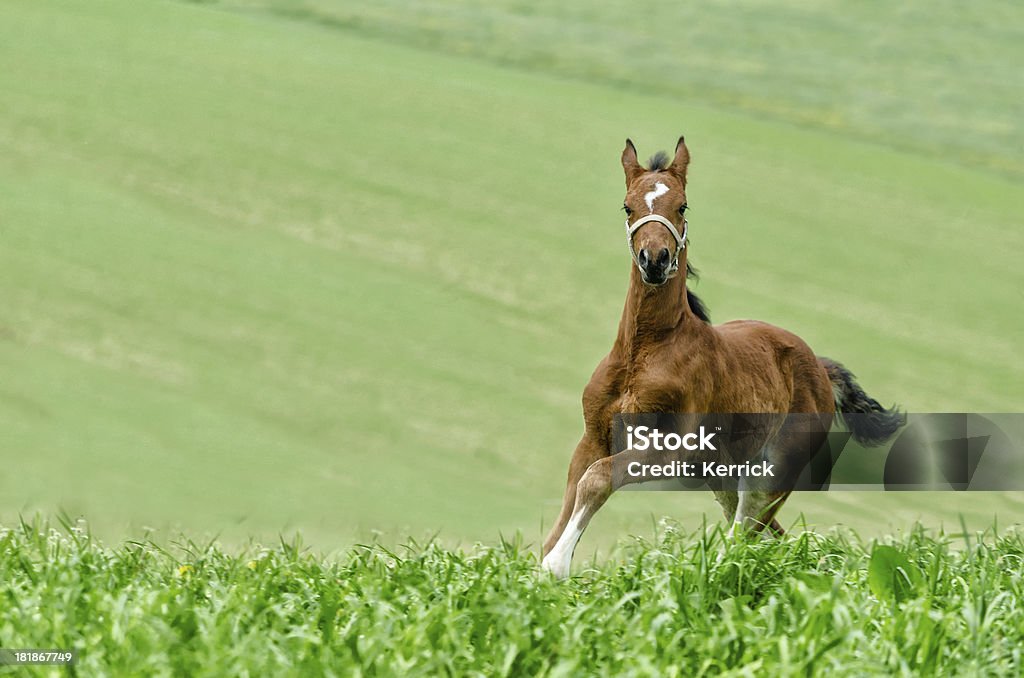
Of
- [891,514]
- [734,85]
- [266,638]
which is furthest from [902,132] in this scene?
[266,638]

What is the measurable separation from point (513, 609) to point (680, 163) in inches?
70.5

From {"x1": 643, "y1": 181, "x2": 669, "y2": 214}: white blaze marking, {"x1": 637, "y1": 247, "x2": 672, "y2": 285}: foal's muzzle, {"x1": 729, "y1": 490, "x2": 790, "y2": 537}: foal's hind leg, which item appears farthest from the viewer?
{"x1": 729, "y1": 490, "x2": 790, "y2": 537}: foal's hind leg

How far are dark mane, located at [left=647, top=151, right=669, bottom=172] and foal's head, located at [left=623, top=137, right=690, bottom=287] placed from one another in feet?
0.04

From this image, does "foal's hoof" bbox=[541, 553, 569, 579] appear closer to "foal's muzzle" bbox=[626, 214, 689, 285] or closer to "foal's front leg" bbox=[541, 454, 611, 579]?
"foal's front leg" bbox=[541, 454, 611, 579]

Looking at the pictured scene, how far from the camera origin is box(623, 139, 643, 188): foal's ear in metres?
4.79

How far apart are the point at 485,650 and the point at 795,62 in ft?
54.9

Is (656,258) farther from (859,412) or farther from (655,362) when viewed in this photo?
(859,412)

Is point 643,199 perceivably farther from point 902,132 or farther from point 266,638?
point 902,132

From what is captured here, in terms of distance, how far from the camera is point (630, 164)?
480 centimetres

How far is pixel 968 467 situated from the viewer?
580 centimetres

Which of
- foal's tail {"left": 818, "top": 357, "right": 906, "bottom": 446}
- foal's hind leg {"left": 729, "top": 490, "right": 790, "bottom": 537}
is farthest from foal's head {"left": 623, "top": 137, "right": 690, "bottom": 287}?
foal's tail {"left": 818, "top": 357, "right": 906, "bottom": 446}

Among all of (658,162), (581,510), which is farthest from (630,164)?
(581,510)

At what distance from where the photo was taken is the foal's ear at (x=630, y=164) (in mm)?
4785

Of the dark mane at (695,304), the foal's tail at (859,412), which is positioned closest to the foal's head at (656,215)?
the dark mane at (695,304)
